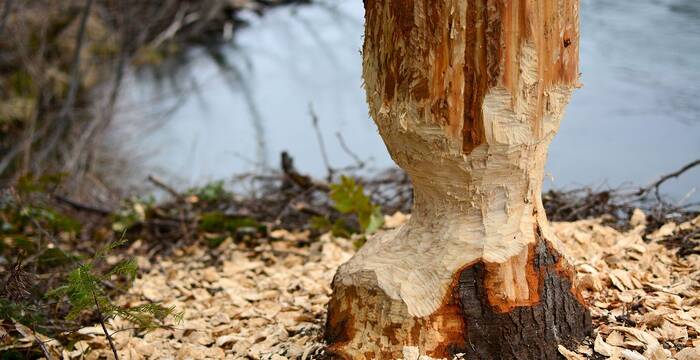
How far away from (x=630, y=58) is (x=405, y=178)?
51.5 inches

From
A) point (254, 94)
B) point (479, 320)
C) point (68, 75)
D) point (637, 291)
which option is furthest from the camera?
point (254, 94)

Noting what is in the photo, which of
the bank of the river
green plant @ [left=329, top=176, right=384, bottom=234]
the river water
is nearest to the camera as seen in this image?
green plant @ [left=329, top=176, right=384, bottom=234]

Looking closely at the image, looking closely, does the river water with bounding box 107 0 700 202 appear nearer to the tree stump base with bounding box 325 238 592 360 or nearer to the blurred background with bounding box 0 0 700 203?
the blurred background with bounding box 0 0 700 203

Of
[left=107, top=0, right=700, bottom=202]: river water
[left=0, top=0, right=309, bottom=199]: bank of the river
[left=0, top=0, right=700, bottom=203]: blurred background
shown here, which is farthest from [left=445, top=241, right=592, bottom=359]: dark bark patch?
[left=0, top=0, right=309, bottom=199]: bank of the river

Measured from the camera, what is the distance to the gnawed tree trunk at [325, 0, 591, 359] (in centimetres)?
116

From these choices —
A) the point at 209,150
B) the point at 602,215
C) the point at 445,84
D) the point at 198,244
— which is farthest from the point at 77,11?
the point at 445,84

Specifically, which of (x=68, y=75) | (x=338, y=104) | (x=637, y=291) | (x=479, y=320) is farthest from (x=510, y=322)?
(x=68, y=75)

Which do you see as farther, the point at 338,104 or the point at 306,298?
the point at 338,104

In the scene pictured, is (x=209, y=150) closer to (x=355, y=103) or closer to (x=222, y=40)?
(x=355, y=103)

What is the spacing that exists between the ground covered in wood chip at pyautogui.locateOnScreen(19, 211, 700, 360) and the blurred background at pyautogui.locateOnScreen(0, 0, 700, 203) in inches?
23.0

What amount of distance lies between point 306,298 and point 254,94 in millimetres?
3627

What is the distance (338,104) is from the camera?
4520mm

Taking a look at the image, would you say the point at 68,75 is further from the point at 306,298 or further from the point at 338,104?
the point at 306,298

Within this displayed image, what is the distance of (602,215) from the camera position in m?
2.27
